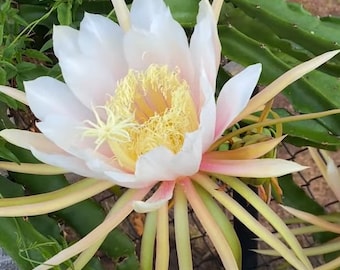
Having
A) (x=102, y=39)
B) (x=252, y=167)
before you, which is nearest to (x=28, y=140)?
(x=102, y=39)

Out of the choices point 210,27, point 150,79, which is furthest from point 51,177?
point 210,27

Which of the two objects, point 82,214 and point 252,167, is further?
point 82,214

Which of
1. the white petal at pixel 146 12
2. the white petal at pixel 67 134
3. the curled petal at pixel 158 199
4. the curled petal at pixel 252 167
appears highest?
the white petal at pixel 146 12

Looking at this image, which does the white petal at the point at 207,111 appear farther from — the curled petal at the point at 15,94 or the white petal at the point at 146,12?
the curled petal at the point at 15,94

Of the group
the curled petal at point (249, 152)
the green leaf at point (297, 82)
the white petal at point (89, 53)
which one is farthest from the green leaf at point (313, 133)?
the white petal at point (89, 53)

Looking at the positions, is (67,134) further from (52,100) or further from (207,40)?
(207,40)

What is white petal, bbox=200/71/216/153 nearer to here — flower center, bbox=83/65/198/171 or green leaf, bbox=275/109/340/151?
flower center, bbox=83/65/198/171

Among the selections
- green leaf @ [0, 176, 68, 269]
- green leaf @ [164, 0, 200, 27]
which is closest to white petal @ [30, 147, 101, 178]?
green leaf @ [0, 176, 68, 269]
